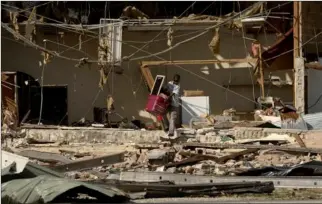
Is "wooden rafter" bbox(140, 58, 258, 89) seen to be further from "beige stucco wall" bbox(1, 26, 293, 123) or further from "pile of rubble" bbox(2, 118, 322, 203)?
"pile of rubble" bbox(2, 118, 322, 203)

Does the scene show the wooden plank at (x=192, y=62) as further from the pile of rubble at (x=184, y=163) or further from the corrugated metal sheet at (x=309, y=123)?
the pile of rubble at (x=184, y=163)

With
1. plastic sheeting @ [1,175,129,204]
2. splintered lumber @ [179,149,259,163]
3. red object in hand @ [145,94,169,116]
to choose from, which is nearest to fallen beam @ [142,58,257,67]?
red object in hand @ [145,94,169,116]

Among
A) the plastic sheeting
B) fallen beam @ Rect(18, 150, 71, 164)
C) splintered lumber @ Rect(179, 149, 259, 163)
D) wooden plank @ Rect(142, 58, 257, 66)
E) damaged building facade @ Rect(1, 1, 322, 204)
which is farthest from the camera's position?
wooden plank @ Rect(142, 58, 257, 66)

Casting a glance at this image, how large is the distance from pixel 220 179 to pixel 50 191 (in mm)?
2779

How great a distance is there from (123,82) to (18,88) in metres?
3.13

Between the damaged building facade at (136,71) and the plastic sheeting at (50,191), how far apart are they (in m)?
12.3

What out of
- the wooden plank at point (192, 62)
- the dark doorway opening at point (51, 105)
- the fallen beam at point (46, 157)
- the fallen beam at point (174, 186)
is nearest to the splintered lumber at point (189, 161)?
the fallen beam at point (46, 157)

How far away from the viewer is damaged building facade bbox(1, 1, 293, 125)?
63.2ft

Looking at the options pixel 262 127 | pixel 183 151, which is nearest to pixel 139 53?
pixel 262 127

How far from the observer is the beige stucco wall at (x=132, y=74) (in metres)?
19.5

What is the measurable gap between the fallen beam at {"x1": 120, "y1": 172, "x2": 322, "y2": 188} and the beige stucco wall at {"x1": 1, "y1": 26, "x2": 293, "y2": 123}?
1071 centimetres

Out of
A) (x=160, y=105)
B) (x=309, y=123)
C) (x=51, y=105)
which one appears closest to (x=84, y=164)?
(x=160, y=105)

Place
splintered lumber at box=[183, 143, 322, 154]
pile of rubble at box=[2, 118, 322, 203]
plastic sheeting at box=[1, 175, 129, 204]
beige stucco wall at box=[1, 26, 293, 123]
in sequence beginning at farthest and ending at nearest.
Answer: beige stucco wall at box=[1, 26, 293, 123] < splintered lumber at box=[183, 143, 322, 154] < pile of rubble at box=[2, 118, 322, 203] < plastic sheeting at box=[1, 175, 129, 204]

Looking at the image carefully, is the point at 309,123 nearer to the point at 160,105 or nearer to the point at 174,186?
the point at 160,105
